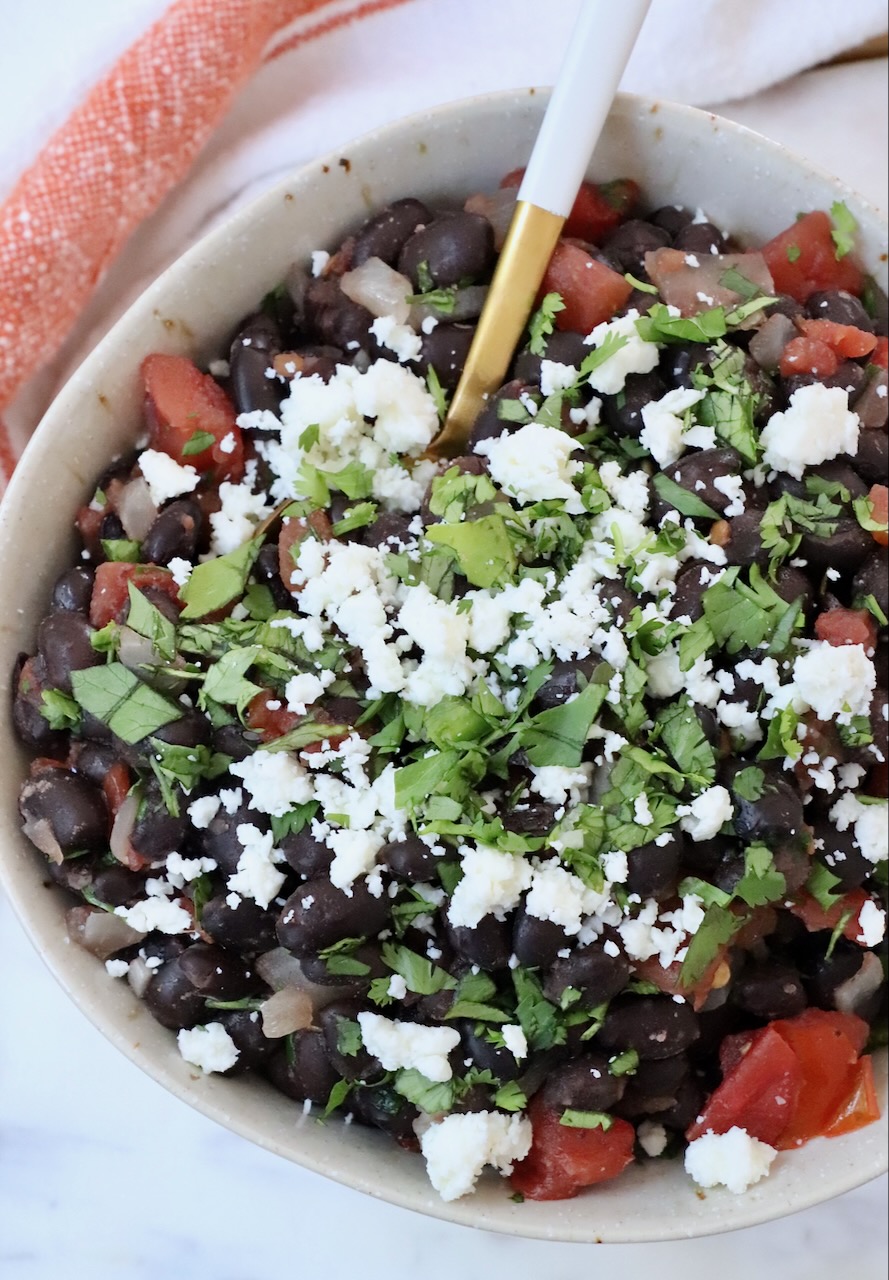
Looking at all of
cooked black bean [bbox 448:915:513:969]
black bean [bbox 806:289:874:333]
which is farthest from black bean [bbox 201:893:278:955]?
black bean [bbox 806:289:874:333]

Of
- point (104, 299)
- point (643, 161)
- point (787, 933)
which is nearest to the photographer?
point (787, 933)

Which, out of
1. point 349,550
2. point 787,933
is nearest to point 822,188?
point 349,550

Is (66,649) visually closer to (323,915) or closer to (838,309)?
(323,915)

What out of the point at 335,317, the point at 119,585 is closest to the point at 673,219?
the point at 335,317

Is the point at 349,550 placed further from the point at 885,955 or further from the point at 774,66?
the point at 774,66

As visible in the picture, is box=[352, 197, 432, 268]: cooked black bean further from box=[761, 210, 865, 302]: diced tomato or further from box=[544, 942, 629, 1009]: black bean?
box=[544, 942, 629, 1009]: black bean

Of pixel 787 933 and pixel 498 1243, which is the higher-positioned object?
pixel 787 933
